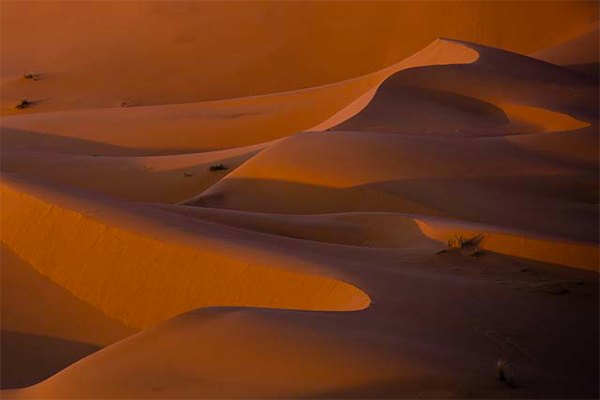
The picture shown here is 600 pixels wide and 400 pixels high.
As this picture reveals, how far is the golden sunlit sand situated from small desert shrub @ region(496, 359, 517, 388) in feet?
0.06

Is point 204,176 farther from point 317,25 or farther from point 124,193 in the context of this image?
point 317,25

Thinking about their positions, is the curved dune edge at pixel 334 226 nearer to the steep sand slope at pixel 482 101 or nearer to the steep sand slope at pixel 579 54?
the steep sand slope at pixel 482 101

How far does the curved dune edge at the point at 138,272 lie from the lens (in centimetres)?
580

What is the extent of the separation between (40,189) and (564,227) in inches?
180

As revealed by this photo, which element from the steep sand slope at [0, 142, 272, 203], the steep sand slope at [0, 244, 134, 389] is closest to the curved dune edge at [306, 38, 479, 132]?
the steep sand slope at [0, 142, 272, 203]

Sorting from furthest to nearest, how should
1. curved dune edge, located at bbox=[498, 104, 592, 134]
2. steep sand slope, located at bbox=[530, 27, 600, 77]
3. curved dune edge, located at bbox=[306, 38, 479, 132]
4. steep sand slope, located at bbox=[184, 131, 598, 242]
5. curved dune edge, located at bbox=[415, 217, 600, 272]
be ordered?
steep sand slope, located at bbox=[530, 27, 600, 77] < curved dune edge, located at bbox=[306, 38, 479, 132] < curved dune edge, located at bbox=[498, 104, 592, 134] < steep sand slope, located at bbox=[184, 131, 598, 242] < curved dune edge, located at bbox=[415, 217, 600, 272]

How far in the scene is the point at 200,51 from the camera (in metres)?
23.6

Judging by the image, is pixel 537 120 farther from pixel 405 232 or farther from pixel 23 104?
pixel 23 104

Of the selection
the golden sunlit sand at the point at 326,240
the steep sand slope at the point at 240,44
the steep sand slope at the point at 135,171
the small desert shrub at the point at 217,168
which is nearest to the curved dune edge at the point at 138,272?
the golden sunlit sand at the point at 326,240

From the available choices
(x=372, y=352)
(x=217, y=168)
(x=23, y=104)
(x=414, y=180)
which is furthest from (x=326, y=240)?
(x=23, y=104)

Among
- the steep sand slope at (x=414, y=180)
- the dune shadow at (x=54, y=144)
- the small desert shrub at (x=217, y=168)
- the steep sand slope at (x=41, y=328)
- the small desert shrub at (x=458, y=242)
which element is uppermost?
the dune shadow at (x=54, y=144)

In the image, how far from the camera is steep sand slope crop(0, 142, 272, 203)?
12.0 m

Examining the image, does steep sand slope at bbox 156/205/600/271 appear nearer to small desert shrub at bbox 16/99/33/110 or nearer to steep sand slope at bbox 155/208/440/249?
steep sand slope at bbox 155/208/440/249

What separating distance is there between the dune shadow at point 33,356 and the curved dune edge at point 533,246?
2.88m
